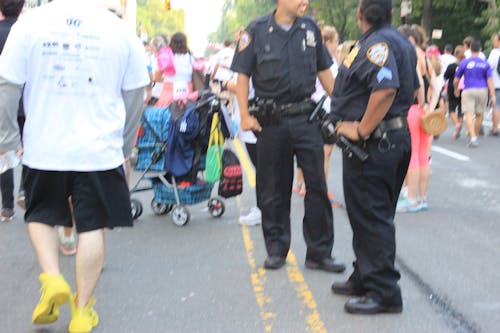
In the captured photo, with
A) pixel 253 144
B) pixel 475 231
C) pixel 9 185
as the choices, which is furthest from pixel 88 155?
pixel 475 231

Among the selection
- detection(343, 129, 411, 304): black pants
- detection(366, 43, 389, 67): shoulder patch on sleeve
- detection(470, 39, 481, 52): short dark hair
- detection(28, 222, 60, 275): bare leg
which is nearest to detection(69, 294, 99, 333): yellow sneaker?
detection(28, 222, 60, 275): bare leg

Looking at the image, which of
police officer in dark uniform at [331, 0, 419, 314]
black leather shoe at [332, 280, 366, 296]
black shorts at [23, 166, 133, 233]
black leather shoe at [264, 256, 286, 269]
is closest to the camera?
black shorts at [23, 166, 133, 233]

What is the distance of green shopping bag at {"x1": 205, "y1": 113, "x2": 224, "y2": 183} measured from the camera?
23.4 feet

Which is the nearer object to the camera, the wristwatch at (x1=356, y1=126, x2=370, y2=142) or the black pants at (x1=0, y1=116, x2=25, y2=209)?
the wristwatch at (x1=356, y1=126, x2=370, y2=142)

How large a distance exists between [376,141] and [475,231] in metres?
3.08

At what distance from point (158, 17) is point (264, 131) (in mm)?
115625

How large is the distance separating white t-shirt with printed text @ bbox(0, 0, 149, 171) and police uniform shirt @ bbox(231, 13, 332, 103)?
4.72ft

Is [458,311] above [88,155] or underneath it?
underneath

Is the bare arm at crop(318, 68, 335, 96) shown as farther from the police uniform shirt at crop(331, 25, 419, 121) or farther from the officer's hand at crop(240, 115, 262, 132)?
the police uniform shirt at crop(331, 25, 419, 121)

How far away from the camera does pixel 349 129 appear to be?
4.52m

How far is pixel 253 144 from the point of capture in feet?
22.6

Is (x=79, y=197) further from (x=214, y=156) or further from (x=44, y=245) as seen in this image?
(x=214, y=156)

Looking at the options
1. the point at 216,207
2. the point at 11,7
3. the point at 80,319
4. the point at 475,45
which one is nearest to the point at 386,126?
the point at 80,319

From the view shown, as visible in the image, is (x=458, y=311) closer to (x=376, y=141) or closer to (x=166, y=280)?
(x=376, y=141)
